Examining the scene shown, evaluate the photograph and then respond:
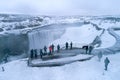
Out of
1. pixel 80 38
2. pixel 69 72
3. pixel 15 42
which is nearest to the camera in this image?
pixel 69 72

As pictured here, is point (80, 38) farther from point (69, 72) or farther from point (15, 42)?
Result: point (69, 72)

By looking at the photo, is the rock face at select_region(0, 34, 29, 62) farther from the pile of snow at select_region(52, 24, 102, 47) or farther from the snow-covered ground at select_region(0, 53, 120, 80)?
the snow-covered ground at select_region(0, 53, 120, 80)

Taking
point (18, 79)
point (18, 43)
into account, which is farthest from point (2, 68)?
point (18, 43)

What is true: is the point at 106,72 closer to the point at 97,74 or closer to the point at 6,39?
the point at 97,74

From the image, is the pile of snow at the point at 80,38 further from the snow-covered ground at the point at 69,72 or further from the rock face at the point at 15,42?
the snow-covered ground at the point at 69,72

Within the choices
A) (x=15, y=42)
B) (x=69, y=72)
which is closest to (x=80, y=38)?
(x=15, y=42)

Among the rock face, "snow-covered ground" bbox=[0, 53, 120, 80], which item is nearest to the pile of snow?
the rock face

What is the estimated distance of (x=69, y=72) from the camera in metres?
14.9

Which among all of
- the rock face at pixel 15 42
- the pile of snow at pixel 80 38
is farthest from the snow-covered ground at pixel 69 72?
the rock face at pixel 15 42

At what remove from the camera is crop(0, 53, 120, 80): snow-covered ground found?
546 inches

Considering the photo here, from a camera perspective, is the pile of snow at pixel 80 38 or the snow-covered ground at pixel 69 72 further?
the pile of snow at pixel 80 38

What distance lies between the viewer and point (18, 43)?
149ft

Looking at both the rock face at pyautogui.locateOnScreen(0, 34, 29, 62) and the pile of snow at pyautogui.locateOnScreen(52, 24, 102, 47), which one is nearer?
the pile of snow at pyautogui.locateOnScreen(52, 24, 102, 47)

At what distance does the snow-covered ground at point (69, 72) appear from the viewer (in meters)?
13.9
